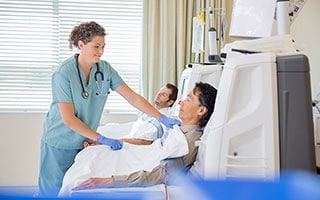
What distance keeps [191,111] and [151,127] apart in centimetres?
65

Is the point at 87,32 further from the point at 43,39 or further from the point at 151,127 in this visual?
the point at 43,39

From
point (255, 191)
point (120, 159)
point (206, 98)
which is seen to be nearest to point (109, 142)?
point (120, 159)

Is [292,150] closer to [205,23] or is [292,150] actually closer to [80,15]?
[205,23]

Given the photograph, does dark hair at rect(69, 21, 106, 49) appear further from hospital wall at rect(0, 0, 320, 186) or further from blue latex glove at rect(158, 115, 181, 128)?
hospital wall at rect(0, 0, 320, 186)

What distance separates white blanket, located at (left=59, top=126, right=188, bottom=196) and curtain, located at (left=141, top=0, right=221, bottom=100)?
1338mm

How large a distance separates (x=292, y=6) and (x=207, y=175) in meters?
1.09

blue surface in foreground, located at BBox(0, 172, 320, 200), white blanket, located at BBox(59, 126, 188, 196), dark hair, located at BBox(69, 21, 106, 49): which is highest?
dark hair, located at BBox(69, 21, 106, 49)

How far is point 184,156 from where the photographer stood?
1.57m

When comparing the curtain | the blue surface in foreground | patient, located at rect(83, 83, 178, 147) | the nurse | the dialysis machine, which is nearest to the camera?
the blue surface in foreground

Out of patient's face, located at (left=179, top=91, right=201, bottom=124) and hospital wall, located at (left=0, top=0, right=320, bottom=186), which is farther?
hospital wall, located at (left=0, top=0, right=320, bottom=186)

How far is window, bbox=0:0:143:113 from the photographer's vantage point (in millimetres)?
3299

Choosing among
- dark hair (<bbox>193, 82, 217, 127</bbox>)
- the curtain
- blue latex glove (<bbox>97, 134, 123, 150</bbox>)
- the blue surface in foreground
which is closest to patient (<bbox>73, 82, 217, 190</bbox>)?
dark hair (<bbox>193, 82, 217, 127</bbox>)

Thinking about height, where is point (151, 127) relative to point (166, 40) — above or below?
below

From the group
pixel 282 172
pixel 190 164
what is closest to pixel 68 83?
pixel 190 164
